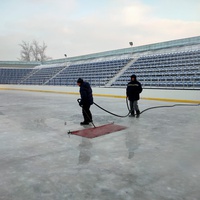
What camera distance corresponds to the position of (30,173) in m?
3.02

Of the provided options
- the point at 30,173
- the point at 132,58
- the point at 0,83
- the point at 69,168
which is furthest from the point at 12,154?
the point at 0,83

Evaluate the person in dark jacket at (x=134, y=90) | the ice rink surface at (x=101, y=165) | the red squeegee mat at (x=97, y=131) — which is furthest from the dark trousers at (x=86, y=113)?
the person in dark jacket at (x=134, y=90)

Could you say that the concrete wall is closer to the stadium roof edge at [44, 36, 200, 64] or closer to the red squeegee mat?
the red squeegee mat

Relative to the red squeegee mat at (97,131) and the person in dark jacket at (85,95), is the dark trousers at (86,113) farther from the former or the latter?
the red squeegee mat at (97,131)

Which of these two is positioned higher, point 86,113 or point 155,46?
point 155,46

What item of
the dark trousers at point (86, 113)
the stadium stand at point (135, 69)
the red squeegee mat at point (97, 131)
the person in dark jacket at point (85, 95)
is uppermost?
the stadium stand at point (135, 69)

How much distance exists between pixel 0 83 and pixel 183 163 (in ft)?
104

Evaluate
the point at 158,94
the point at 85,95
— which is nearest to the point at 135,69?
the point at 158,94

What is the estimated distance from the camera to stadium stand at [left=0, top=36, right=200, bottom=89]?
1541cm

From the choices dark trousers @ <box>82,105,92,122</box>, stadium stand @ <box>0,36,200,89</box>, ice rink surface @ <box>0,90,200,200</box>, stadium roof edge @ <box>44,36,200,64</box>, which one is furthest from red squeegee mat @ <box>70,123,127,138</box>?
stadium roof edge @ <box>44,36,200,64</box>

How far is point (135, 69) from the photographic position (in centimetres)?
1912

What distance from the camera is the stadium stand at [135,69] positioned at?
1541 centimetres

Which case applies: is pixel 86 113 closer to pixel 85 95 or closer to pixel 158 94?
A: pixel 85 95

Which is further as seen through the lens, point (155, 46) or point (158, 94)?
point (155, 46)
